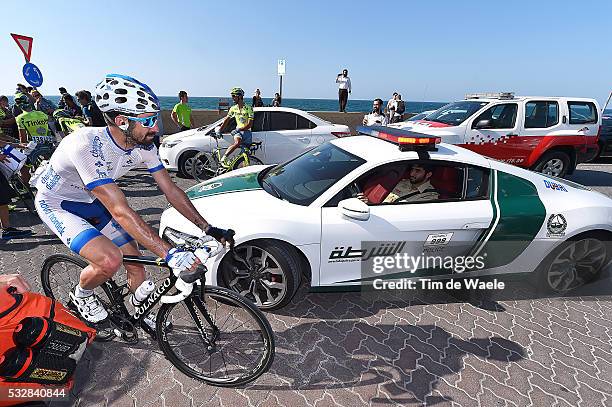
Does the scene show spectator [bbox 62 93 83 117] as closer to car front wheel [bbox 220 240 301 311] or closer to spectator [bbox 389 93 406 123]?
car front wheel [bbox 220 240 301 311]

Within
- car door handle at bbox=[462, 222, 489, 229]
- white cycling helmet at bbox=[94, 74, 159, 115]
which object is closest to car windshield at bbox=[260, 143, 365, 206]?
car door handle at bbox=[462, 222, 489, 229]

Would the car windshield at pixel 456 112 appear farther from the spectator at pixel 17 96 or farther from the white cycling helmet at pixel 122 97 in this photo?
the spectator at pixel 17 96

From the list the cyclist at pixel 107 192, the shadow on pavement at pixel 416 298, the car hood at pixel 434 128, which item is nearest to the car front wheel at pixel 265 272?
the shadow on pavement at pixel 416 298

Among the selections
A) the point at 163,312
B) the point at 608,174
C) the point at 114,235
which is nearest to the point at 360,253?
the point at 163,312

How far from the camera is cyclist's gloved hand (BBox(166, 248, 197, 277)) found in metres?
1.89

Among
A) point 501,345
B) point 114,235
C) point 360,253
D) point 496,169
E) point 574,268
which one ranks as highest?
point 496,169

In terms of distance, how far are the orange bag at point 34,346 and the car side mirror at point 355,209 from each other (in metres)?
2.01

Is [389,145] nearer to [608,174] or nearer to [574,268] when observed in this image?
[574,268]

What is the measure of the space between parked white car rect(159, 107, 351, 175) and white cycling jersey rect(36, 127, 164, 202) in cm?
517

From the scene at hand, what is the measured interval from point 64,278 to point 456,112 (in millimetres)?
7863

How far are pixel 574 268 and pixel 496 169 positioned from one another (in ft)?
4.45

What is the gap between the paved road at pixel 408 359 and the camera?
7.97ft

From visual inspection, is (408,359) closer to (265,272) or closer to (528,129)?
(265,272)

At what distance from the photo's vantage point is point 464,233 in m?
3.24
